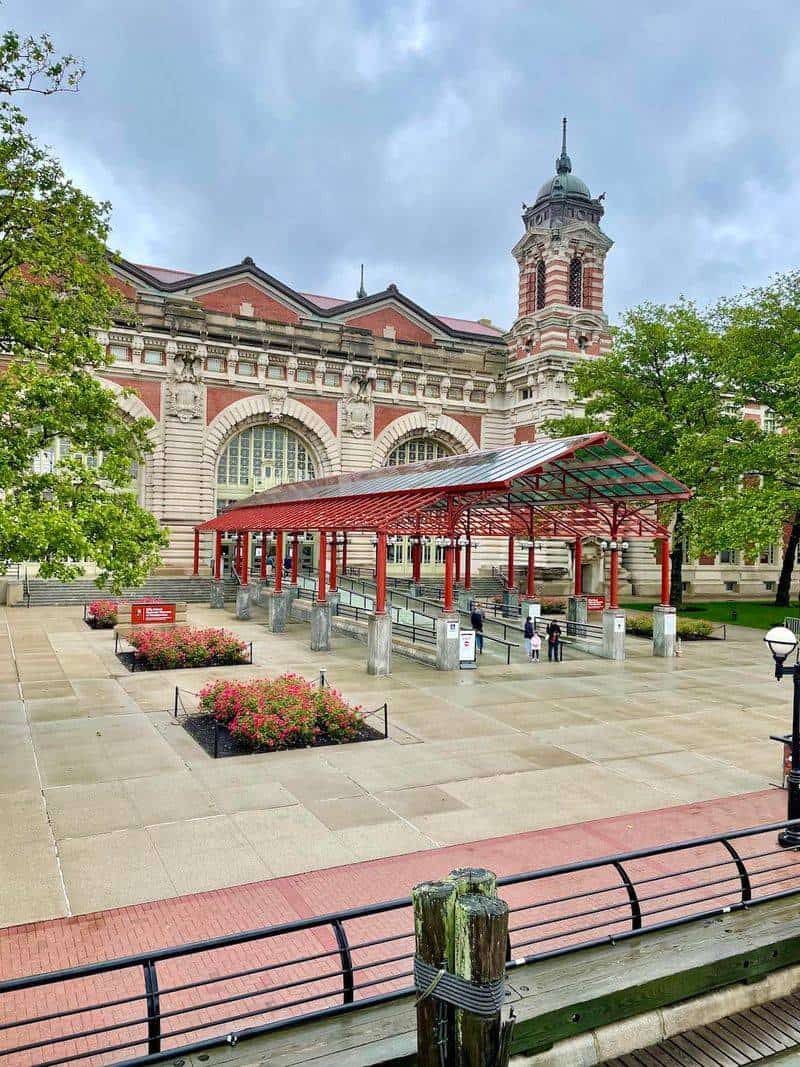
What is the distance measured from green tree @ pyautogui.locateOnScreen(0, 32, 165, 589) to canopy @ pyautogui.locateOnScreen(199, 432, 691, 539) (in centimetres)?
1030

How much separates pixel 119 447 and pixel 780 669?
12.4 meters

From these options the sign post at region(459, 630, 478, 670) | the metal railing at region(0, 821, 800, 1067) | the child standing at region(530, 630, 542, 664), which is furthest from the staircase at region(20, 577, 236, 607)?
the metal railing at region(0, 821, 800, 1067)

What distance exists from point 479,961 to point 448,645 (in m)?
18.9

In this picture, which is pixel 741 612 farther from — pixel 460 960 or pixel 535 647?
pixel 460 960

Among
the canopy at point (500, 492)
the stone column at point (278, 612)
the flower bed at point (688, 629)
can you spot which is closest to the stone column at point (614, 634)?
the canopy at point (500, 492)

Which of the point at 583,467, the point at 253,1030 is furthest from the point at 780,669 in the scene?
the point at 583,467

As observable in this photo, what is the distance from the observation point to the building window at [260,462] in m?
52.3

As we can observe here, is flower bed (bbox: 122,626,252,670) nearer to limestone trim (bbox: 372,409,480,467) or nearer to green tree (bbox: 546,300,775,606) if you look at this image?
green tree (bbox: 546,300,775,606)

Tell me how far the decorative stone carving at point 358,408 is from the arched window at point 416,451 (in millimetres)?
3334

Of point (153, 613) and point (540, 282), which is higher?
point (540, 282)

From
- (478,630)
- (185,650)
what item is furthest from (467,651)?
(185,650)

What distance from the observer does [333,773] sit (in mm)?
13109

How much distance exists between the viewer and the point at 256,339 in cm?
5209

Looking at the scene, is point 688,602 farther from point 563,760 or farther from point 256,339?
point 563,760
